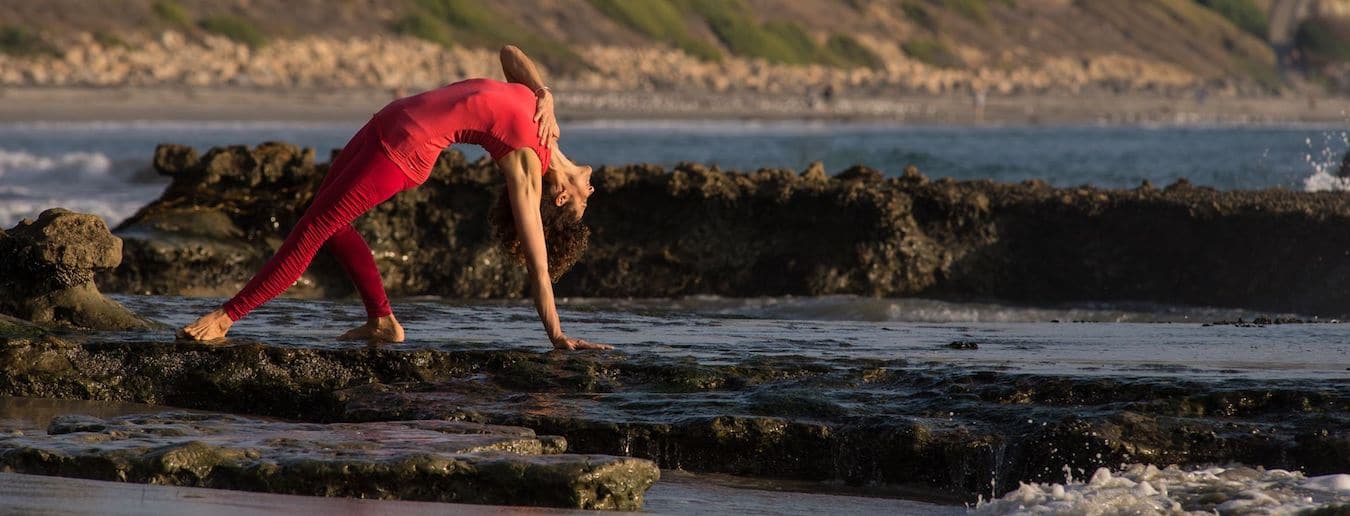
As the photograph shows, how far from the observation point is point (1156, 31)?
109375 millimetres

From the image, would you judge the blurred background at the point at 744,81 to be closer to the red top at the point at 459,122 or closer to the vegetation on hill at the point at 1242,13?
the vegetation on hill at the point at 1242,13

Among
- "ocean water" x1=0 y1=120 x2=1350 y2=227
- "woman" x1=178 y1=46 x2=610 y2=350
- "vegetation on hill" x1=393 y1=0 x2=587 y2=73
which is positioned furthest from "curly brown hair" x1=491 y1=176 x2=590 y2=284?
"vegetation on hill" x1=393 y1=0 x2=587 y2=73

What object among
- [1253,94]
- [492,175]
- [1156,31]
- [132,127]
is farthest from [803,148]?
[1156,31]

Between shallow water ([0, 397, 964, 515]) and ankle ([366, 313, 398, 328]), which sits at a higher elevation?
ankle ([366, 313, 398, 328])

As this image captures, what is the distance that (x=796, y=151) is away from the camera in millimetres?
34781

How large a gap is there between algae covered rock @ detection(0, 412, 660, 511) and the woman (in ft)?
4.93

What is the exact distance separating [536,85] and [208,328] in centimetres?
138

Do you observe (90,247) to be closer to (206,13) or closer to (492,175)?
(492,175)

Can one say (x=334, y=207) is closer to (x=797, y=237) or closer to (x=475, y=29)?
(x=797, y=237)

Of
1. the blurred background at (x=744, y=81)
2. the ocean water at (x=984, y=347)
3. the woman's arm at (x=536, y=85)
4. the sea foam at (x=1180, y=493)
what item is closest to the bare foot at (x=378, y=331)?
the ocean water at (x=984, y=347)

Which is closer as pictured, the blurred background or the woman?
the woman

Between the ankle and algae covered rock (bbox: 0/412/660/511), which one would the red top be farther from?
algae covered rock (bbox: 0/412/660/511)

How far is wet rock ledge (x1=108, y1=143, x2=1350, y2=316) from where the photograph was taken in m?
9.89

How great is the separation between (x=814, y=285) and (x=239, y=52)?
54.0 meters
